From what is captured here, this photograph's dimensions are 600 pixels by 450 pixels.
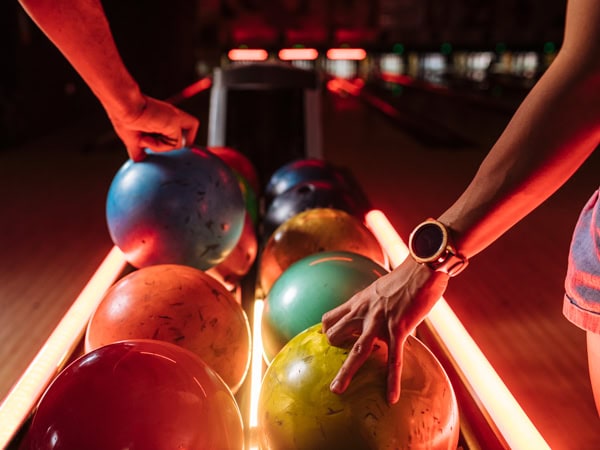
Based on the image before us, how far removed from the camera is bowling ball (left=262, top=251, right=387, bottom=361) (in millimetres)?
1460

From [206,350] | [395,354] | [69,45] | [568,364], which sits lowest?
[568,364]

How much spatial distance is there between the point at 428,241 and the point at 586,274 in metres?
0.29

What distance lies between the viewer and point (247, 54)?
11.9 metres

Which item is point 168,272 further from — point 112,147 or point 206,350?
point 112,147

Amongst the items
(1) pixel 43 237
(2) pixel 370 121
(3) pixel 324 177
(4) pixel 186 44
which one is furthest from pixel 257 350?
(4) pixel 186 44

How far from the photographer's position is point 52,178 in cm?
510

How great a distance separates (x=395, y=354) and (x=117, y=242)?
1418mm

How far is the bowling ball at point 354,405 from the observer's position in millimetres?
1021

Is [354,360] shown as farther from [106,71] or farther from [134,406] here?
[106,71]

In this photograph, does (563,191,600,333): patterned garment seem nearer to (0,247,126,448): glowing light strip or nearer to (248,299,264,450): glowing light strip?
(248,299,264,450): glowing light strip

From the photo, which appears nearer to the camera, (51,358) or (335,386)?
(335,386)

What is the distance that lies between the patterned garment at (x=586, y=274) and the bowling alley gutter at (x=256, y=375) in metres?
0.39

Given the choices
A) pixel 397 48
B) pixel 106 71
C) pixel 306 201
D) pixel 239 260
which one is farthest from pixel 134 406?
pixel 397 48

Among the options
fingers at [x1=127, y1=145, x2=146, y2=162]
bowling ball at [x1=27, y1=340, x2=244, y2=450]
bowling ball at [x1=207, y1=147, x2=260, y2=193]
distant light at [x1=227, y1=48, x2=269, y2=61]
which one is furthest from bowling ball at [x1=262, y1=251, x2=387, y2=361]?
distant light at [x1=227, y1=48, x2=269, y2=61]
